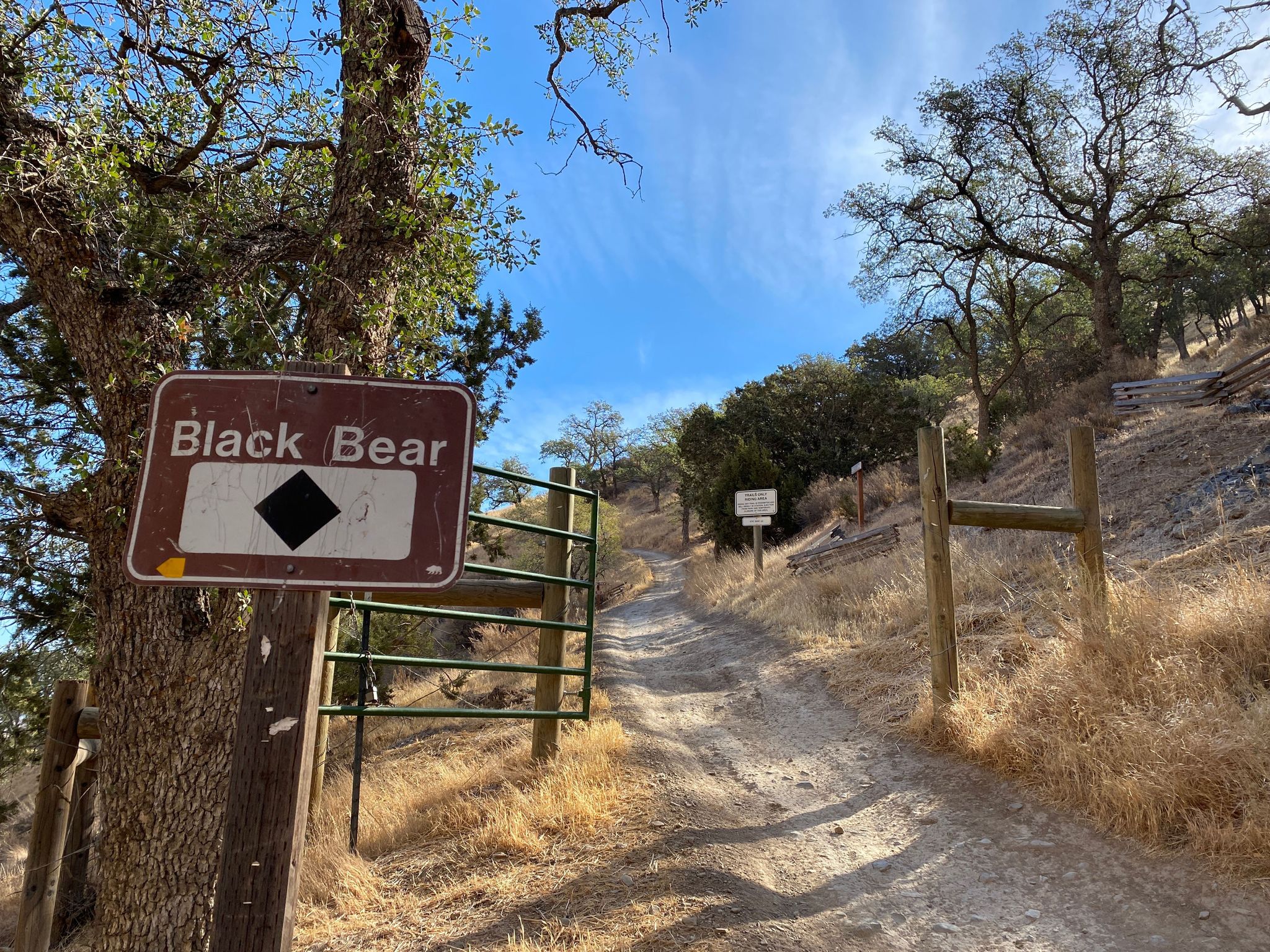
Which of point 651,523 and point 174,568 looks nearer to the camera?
point 174,568

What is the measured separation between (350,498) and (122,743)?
90.7 inches

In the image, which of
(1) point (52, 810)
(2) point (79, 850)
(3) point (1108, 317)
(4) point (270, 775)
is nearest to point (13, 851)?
(2) point (79, 850)

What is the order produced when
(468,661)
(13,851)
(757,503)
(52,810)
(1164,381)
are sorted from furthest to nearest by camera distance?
(757,503) → (1164,381) → (13,851) → (52,810) → (468,661)

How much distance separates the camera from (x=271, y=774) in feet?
5.74

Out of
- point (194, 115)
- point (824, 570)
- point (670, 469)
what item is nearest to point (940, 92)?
point (824, 570)

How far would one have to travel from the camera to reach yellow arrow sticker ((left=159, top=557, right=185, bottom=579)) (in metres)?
1.69

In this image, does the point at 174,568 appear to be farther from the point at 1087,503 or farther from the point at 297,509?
the point at 1087,503

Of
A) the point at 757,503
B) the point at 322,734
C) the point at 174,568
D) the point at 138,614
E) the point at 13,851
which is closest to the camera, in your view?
the point at 174,568

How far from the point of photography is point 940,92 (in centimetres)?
1923

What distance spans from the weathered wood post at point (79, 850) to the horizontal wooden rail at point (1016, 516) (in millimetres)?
6462

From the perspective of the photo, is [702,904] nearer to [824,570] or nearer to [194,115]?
[194,115]

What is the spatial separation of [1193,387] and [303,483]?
16837 millimetres

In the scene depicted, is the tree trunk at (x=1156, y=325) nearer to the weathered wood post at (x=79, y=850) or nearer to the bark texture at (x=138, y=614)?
the bark texture at (x=138, y=614)

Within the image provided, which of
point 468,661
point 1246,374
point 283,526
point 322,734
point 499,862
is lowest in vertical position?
point 499,862
